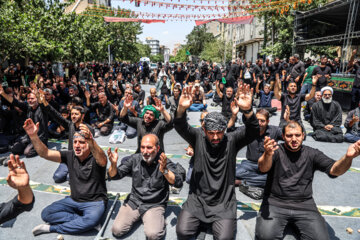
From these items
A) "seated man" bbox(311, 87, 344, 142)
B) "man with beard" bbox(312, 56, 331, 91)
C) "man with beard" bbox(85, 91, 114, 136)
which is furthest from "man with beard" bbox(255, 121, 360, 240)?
"man with beard" bbox(312, 56, 331, 91)

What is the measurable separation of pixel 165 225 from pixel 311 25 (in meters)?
14.6

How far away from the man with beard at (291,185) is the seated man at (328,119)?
4.27m

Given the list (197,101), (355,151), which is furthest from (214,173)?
(197,101)

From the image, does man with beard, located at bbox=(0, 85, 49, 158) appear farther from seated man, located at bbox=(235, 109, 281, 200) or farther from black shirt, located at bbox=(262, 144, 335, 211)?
black shirt, located at bbox=(262, 144, 335, 211)

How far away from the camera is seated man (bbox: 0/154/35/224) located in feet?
7.54

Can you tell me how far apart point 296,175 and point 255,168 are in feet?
A: 4.44

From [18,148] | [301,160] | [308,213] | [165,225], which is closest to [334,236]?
[308,213]

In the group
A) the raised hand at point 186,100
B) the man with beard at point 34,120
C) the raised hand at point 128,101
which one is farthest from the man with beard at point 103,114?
the raised hand at point 186,100

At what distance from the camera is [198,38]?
49.5m

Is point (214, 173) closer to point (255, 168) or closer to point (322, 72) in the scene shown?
point (255, 168)

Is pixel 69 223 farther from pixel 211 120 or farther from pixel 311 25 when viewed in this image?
pixel 311 25

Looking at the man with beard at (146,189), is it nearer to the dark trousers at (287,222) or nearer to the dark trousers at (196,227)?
the dark trousers at (196,227)

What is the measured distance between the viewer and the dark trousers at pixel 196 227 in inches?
110

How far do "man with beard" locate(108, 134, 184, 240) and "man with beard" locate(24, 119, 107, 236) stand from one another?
270mm
